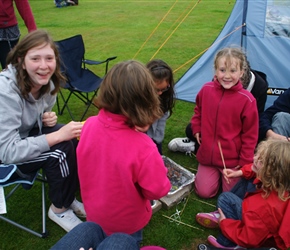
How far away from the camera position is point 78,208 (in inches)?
83.5

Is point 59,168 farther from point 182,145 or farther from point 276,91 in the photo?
point 276,91

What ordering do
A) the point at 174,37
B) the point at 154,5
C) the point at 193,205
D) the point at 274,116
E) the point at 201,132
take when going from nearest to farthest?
1. the point at 193,205
2. the point at 201,132
3. the point at 274,116
4. the point at 174,37
5. the point at 154,5

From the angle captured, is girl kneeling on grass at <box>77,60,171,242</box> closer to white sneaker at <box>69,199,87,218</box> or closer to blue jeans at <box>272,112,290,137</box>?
white sneaker at <box>69,199,87,218</box>

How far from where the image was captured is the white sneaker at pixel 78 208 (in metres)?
2.12

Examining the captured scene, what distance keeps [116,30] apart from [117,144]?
7.28 metres

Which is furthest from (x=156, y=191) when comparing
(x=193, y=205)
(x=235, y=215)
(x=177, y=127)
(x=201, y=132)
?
(x=177, y=127)

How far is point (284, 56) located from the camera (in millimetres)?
3160

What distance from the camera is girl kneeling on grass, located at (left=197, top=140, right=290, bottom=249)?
1562 millimetres

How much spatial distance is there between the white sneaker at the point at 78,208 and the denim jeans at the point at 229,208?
95 cm

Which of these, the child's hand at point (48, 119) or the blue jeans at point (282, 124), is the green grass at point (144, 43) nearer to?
the child's hand at point (48, 119)

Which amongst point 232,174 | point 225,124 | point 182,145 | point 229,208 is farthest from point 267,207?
point 182,145

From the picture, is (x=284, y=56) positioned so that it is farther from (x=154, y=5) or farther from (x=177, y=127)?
(x=154, y=5)

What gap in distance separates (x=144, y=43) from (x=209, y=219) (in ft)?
17.0

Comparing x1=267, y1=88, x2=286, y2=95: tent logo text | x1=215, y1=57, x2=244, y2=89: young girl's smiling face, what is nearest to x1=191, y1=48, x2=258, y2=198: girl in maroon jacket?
x1=215, y1=57, x2=244, y2=89: young girl's smiling face
